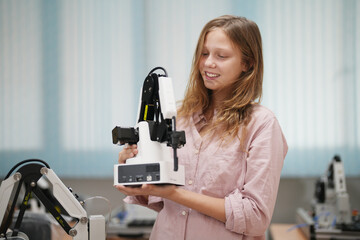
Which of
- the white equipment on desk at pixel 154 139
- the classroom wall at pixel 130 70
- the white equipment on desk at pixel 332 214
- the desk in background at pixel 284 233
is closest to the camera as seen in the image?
the white equipment on desk at pixel 154 139

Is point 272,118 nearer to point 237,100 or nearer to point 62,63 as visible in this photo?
point 237,100

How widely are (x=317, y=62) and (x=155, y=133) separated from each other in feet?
8.29

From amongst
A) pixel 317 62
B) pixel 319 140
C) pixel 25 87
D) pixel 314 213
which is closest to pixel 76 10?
pixel 25 87

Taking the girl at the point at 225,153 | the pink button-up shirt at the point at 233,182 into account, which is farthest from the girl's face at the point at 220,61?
the pink button-up shirt at the point at 233,182

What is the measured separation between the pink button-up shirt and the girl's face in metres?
0.16

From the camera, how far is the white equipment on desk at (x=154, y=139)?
126 centimetres

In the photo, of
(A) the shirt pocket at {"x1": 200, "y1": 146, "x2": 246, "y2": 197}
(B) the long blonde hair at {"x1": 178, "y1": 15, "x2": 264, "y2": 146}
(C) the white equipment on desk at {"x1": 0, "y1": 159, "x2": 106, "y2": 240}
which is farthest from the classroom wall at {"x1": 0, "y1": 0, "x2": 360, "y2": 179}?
(C) the white equipment on desk at {"x1": 0, "y1": 159, "x2": 106, "y2": 240}

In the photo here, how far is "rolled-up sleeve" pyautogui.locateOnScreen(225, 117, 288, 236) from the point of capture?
→ 136cm

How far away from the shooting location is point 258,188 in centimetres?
137

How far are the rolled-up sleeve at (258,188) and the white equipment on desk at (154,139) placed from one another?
20 cm

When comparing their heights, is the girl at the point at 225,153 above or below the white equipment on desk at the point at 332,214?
above

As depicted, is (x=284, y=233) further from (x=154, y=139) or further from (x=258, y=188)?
(x=154, y=139)

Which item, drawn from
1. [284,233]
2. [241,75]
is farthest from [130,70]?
[241,75]

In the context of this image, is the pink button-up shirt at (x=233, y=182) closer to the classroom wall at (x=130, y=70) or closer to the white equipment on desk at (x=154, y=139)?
the white equipment on desk at (x=154, y=139)
